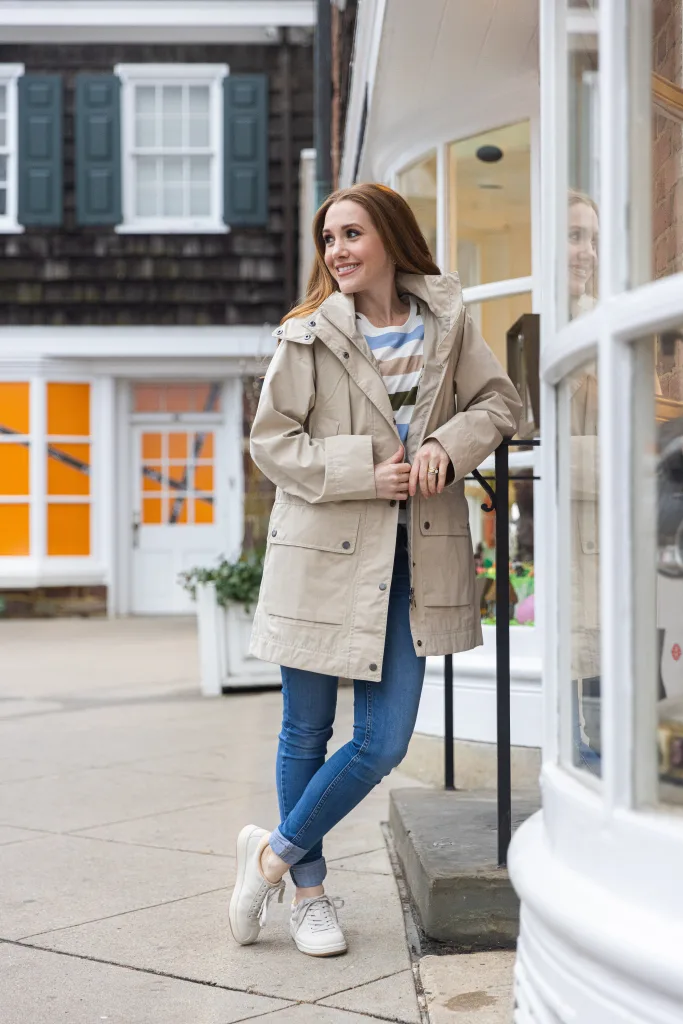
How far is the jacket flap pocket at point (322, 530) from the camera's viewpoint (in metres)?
2.64

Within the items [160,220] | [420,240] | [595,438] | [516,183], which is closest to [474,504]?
[516,183]

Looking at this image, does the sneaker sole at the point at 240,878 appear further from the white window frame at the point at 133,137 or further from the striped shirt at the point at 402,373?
the white window frame at the point at 133,137

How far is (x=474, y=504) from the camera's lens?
494cm

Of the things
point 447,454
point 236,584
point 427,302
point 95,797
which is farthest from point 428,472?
point 236,584

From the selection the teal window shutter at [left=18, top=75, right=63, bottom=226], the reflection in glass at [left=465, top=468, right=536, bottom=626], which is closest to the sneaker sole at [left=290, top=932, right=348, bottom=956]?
the reflection in glass at [left=465, top=468, right=536, bottom=626]

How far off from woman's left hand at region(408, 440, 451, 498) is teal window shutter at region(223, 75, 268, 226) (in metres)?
10.7

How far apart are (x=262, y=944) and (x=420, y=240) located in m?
1.62

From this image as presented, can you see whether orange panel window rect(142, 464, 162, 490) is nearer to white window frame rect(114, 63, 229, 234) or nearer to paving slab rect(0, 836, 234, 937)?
white window frame rect(114, 63, 229, 234)

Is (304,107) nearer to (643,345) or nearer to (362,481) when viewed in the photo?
(362,481)

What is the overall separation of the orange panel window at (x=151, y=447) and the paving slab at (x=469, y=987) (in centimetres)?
1063

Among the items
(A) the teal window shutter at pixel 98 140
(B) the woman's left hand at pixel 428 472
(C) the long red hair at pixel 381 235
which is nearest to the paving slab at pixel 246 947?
(B) the woman's left hand at pixel 428 472

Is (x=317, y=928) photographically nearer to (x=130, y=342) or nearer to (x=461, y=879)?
(x=461, y=879)

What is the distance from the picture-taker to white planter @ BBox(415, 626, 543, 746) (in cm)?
424

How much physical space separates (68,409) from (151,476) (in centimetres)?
106
